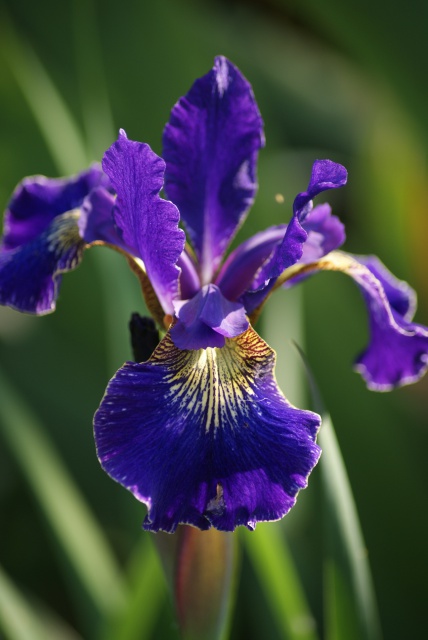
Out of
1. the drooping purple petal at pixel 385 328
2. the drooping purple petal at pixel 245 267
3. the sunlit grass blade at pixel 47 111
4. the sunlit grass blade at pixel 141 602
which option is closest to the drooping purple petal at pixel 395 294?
the drooping purple petal at pixel 385 328

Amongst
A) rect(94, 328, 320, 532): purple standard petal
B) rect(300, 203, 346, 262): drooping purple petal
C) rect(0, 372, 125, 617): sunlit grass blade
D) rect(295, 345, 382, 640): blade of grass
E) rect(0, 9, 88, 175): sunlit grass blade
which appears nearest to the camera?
rect(94, 328, 320, 532): purple standard petal

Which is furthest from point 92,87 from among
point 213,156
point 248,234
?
point 213,156

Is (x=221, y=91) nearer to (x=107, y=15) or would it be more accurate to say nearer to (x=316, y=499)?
(x=316, y=499)

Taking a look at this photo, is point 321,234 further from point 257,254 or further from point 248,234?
point 248,234

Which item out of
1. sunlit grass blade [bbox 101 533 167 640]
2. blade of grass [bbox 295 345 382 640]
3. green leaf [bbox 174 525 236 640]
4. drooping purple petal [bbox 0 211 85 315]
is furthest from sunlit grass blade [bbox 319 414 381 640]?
drooping purple petal [bbox 0 211 85 315]

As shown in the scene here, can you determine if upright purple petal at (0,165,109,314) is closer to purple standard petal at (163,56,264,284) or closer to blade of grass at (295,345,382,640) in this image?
purple standard petal at (163,56,264,284)

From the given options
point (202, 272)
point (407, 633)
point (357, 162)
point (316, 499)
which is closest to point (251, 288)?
point (202, 272)
